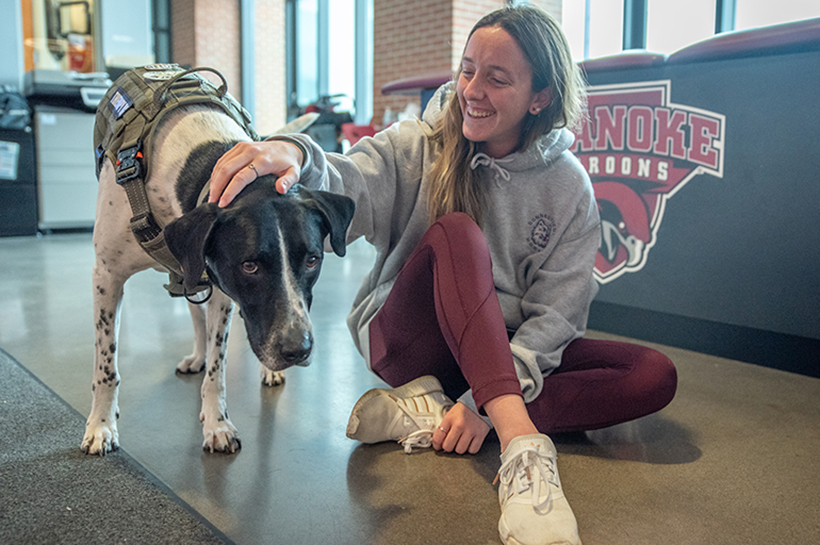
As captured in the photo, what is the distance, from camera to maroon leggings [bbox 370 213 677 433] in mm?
1222

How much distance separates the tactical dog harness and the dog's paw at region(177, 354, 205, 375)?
543mm

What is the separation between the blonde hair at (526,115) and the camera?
1411 mm

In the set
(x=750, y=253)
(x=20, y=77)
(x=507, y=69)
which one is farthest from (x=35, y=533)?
(x=20, y=77)

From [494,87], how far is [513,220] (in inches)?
12.8

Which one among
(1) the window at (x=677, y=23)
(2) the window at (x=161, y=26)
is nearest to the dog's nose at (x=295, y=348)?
(1) the window at (x=677, y=23)

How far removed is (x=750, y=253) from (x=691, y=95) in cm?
58

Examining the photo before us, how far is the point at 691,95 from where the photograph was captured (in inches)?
86.7

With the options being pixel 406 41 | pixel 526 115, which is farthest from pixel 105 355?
pixel 406 41

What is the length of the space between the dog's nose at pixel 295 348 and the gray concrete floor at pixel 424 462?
280mm

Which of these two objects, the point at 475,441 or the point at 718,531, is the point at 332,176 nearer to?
the point at 475,441

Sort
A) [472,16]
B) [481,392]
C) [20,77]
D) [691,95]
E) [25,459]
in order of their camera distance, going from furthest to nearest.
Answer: [472,16] → [20,77] → [691,95] → [25,459] → [481,392]

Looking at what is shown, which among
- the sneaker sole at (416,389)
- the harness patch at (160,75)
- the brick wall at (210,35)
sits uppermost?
the brick wall at (210,35)

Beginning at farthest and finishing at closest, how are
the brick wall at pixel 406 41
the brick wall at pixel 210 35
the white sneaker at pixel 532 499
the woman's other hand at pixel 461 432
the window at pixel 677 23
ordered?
the brick wall at pixel 210 35
the brick wall at pixel 406 41
the window at pixel 677 23
the woman's other hand at pixel 461 432
the white sneaker at pixel 532 499

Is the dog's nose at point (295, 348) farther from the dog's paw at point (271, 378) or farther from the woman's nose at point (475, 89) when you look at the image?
the dog's paw at point (271, 378)
